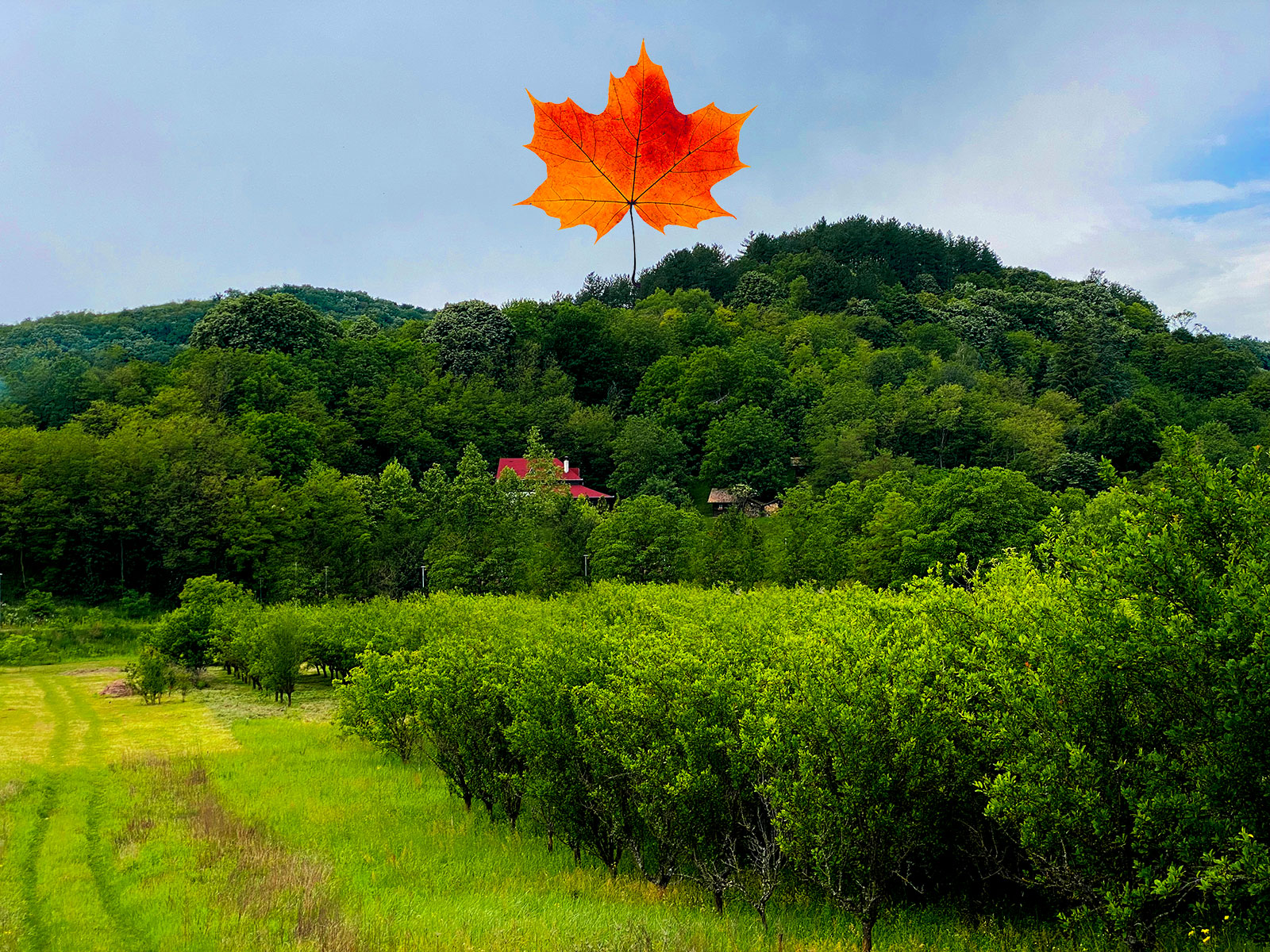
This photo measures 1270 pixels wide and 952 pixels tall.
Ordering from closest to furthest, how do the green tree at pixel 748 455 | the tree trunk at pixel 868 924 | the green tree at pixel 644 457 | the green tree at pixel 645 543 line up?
1. the tree trunk at pixel 868 924
2. the green tree at pixel 645 543
3. the green tree at pixel 644 457
4. the green tree at pixel 748 455

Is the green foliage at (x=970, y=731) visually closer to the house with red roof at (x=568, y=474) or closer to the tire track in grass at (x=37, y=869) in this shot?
the tire track in grass at (x=37, y=869)

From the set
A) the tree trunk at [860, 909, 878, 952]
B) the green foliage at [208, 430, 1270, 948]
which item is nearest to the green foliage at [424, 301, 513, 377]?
the green foliage at [208, 430, 1270, 948]

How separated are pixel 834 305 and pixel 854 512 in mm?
79086

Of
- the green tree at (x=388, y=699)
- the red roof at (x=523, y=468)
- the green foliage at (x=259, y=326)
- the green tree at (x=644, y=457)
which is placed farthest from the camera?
the green foliage at (x=259, y=326)

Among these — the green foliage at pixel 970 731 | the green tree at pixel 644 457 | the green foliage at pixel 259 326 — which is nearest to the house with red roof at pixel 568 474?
the green tree at pixel 644 457

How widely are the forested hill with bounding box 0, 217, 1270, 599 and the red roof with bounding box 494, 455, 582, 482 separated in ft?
11.9

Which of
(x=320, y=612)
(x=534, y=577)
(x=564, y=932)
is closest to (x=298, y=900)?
(x=564, y=932)

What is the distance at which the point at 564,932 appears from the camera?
1244cm

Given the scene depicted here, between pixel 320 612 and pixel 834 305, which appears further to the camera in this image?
pixel 834 305

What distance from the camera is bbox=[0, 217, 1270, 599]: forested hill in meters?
61.2

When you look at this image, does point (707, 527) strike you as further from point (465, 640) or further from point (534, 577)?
point (465, 640)

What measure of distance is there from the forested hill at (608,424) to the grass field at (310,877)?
2923 cm

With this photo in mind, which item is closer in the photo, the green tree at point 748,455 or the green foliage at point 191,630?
the green foliage at point 191,630

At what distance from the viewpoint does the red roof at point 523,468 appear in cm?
8388
